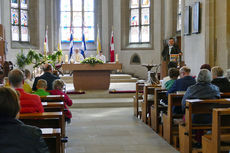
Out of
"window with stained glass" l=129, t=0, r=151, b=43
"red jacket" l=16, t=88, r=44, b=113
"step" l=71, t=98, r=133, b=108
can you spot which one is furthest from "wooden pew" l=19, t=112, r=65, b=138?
"window with stained glass" l=129, t=0, r=151, b=43

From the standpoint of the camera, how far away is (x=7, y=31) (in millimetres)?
16578

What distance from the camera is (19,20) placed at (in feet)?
57.9

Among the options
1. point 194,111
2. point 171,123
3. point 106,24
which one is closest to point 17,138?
point 194,111

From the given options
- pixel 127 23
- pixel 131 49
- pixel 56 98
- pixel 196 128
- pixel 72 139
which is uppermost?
pixel 127 23

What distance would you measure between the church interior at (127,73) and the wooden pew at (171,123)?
0.6 inches

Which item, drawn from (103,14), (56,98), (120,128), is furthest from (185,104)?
(103,14)

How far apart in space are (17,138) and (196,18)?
29.0 ft

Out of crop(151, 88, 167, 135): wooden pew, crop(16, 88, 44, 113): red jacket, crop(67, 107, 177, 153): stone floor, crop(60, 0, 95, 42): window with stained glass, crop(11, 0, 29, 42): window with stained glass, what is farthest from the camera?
crop(60, 0, 95, 42): window with stained glass

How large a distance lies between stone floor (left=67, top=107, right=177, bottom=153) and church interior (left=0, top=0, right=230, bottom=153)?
0.6 inches

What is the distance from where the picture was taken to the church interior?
482 centimetres

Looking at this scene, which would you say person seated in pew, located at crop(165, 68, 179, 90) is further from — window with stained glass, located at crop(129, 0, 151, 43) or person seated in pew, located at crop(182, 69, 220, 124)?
window with stained glass, located at crop(129, 0, 151, 43)

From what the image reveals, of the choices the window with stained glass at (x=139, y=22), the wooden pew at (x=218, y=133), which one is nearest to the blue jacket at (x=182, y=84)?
the wooden pew at (x=218, y=133)

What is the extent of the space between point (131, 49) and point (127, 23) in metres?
1.35

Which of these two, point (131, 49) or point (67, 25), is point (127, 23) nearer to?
point (131, 49)
